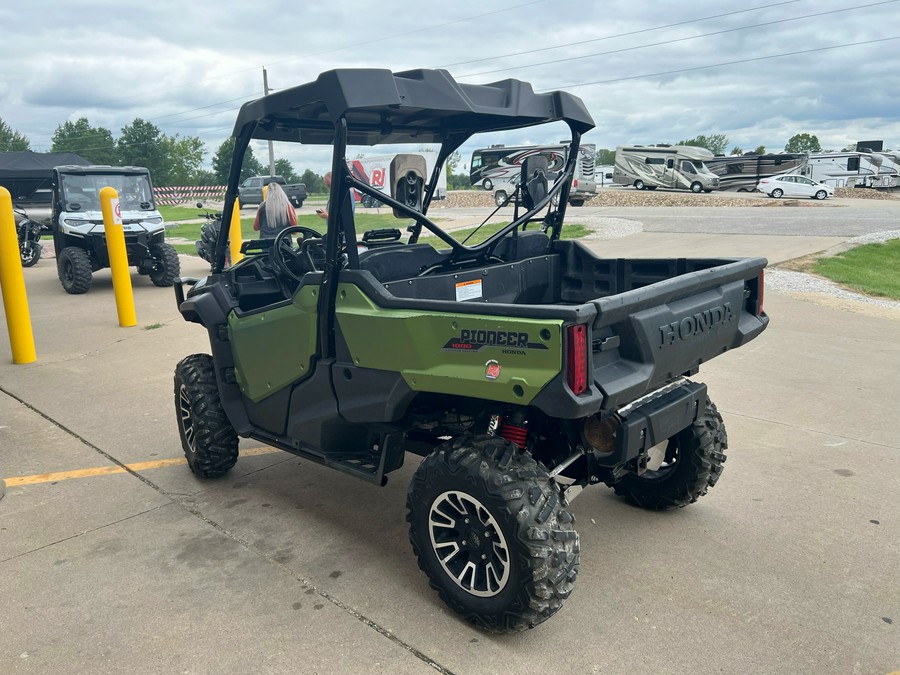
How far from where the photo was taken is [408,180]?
160 inches

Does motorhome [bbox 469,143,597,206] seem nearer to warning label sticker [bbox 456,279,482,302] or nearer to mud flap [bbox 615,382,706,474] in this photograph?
warning label sticker [bbox 456,279,482,302]

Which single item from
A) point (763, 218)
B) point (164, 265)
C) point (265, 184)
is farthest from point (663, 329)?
point (763, 218)

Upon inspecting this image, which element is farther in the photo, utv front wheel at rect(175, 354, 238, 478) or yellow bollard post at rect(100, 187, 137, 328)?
yellow bollard post at rect(100, 187, 137, 328)

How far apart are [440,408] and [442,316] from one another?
0.65 meters

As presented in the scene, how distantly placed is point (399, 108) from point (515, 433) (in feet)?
5.06

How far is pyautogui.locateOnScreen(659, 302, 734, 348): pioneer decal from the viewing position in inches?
114

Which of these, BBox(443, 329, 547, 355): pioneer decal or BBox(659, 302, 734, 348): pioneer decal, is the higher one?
BBox(443, 329, 547, 355): pioneer decal

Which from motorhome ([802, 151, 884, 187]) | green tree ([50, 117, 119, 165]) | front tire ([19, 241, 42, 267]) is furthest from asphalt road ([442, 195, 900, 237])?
green tree ([50, 117, 119, 165])

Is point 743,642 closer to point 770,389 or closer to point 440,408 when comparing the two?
point 440,408

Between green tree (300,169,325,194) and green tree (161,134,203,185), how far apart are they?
51.1 meters

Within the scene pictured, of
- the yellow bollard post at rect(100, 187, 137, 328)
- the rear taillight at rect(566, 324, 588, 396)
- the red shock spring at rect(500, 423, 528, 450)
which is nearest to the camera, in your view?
the rear taillight at rect(566, 324, 588, 396)

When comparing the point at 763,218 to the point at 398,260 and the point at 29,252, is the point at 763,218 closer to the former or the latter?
the point at 29,252

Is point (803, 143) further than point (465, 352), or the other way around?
point (803, 143)

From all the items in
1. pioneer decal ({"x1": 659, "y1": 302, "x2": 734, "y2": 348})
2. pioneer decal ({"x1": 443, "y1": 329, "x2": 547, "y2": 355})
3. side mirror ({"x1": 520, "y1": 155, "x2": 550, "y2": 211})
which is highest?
side mirror ({"x1": 520, "y1": 155, "x2": 550, "y2": 211})
